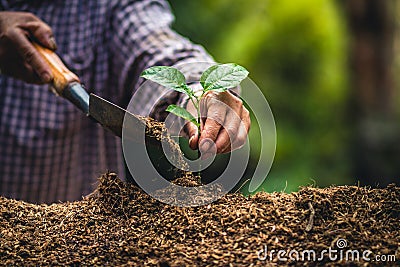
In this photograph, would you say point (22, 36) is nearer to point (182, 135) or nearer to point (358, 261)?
point (182, 135)

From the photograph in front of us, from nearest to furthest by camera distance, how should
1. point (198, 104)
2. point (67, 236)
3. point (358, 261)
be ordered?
point (358, 261)
point (67, 236)
point (198, 104)

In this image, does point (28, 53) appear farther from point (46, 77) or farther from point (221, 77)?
point (221, 77)

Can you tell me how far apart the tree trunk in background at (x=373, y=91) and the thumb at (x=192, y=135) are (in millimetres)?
2388

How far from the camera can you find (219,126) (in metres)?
1.09

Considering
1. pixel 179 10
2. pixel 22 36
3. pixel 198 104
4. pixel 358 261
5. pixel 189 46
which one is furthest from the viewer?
pixel 179 10

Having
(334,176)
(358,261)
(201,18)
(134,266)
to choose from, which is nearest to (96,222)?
(134,266)

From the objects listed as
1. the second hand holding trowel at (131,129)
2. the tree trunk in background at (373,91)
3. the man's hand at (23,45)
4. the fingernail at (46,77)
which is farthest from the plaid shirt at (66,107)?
the tree trunk in background at (373,91)

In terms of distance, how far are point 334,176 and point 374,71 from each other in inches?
30.6

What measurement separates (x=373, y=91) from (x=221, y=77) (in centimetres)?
270

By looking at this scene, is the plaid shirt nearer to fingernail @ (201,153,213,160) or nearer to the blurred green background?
fingernail @ (201,153,213,160)

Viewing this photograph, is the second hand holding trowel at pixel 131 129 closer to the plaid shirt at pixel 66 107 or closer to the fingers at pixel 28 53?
the fingers at pixel 28 53

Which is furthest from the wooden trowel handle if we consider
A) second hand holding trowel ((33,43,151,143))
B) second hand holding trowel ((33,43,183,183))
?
second hand holding trowel ((33,43,183,183))

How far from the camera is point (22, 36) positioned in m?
1.52

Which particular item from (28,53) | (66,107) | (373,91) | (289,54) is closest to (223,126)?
(28,53)
